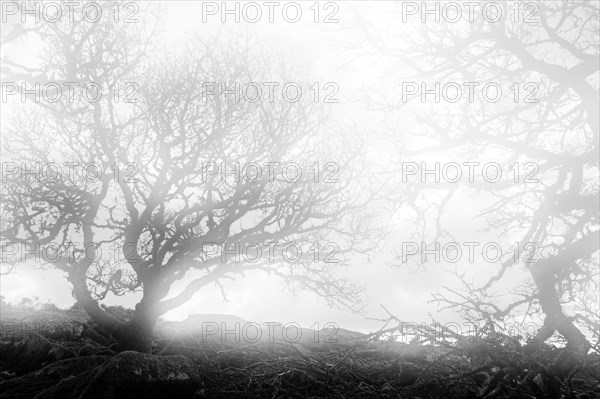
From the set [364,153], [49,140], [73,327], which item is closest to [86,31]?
[49,140]

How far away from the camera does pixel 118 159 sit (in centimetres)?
1208

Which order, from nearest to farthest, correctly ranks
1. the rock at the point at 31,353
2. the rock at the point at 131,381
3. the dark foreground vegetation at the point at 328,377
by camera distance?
1. the rock at the point at 131,381
2. the dark foreground vegetation at the point at 328,377
3. the rock at the point at 31,353

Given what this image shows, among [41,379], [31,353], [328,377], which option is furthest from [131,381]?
[31,353]

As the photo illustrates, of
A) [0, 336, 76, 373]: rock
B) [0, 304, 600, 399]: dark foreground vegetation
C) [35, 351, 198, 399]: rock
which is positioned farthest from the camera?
[0, 336, 76, 373]: rock

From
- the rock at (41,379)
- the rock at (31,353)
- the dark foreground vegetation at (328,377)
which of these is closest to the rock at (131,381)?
the dark foreground vegetation at (328,377)

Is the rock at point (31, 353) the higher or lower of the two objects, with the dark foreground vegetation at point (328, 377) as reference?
lower

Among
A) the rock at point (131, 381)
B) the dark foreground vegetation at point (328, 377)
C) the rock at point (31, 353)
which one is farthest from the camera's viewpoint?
the rock at point (31, 353)

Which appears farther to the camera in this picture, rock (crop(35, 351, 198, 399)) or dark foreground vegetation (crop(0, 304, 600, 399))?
dark foreground vegetation (crop(0, 304, 600, 399))

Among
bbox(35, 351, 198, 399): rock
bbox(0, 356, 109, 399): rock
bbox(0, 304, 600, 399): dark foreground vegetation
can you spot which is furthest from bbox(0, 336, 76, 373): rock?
bbox(35, 351, 198, 399): rock

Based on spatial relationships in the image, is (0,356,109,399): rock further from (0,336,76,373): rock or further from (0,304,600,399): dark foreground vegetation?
(0,336,76,373): rock

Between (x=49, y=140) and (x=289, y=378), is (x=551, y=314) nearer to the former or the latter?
(x=289, y=378)

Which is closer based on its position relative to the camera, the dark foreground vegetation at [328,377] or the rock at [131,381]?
the rock at [131,381]

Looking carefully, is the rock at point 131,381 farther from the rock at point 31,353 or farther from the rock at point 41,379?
the rock at point 31,353

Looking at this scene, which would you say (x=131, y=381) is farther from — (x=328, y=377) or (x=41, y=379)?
(x=328, y=377)
